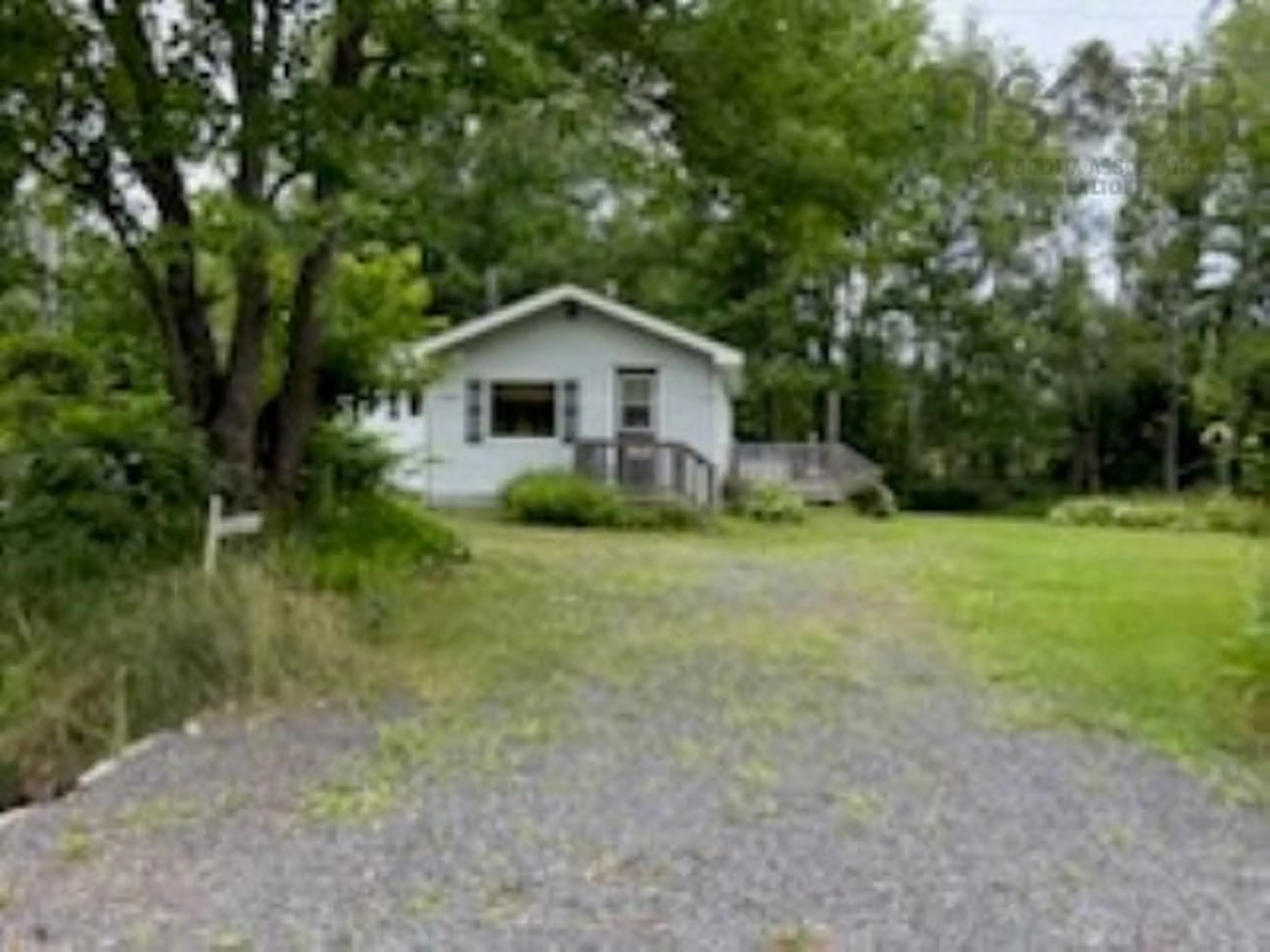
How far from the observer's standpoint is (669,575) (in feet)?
47.0

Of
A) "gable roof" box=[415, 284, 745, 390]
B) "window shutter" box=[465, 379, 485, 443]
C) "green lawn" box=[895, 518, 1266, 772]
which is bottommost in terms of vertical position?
"green lawn" box=[895, 518, 1266, 772]

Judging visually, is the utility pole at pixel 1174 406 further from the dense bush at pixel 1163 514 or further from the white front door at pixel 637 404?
the white front door at pixel 637 404

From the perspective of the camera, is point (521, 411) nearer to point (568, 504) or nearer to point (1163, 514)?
point (568, 504)

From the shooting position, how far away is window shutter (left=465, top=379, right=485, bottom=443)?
2409 cm

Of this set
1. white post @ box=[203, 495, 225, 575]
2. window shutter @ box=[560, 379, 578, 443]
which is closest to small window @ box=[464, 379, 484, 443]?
window shutter @ box=[560, 379, 578, 443]

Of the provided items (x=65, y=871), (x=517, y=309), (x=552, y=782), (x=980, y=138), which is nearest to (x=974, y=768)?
(x=552, y=782)

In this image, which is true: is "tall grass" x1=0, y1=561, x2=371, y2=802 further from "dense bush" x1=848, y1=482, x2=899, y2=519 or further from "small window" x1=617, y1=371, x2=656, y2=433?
"dense bush" x1=848, y1=482, x2=899, y2=519

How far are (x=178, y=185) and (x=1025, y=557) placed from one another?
10.6 m

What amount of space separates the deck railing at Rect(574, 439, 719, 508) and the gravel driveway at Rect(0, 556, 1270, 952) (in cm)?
1345

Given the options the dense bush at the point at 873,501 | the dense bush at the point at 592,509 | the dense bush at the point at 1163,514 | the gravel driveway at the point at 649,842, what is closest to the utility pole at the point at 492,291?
the dense bush at the point at 873,501

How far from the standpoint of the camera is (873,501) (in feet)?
89.8

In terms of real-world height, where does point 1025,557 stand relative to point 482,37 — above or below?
below

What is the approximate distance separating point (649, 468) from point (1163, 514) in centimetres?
970

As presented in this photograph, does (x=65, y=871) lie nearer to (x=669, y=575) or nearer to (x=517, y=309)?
(x=669, y=575)
